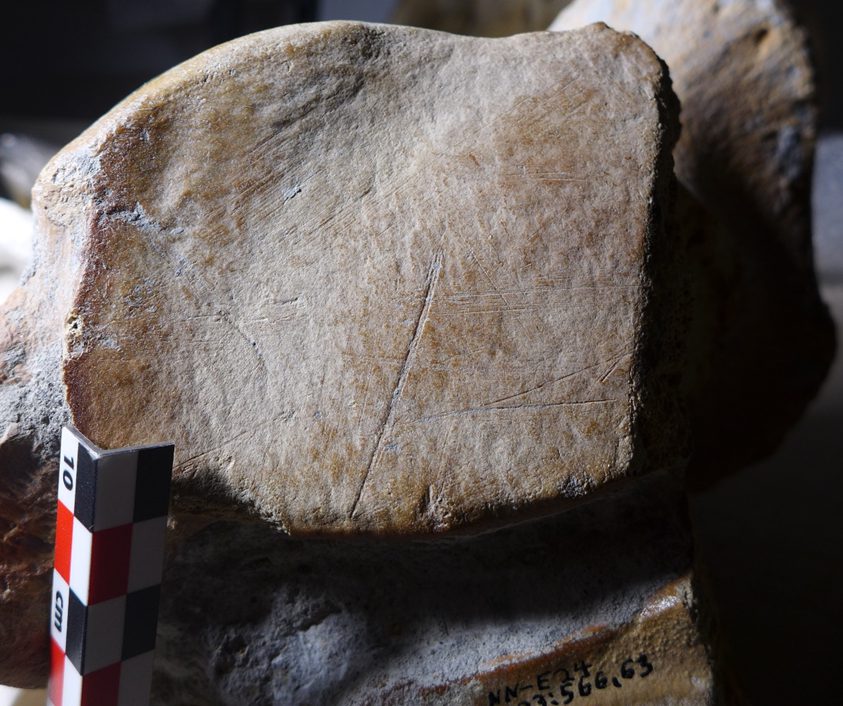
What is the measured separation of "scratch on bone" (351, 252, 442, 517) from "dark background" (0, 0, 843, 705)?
392 millimetres

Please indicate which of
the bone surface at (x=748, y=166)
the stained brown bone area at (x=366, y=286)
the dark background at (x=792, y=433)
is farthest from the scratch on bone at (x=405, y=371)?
the bone surface at (x=748, y=166)

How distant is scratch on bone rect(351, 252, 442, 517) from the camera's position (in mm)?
787

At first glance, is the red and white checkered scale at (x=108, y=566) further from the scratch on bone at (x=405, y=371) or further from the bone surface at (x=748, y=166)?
the bone surface at (x=748, y=166)

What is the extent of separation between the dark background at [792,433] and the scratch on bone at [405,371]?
39 centimetres

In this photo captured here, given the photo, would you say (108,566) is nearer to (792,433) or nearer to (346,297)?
(346,297)

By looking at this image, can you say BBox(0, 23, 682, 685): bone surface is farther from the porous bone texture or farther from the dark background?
the dark background

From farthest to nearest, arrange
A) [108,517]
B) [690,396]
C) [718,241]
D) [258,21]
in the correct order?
[258,21], [718,241], [690,396], [108,517]

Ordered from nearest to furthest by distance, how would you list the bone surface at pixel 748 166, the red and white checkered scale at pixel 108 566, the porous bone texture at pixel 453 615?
the red and white checkered scale at pixel 108 566, the porous bone texture at pixel 453 615, the bone surface at pixel 748 166

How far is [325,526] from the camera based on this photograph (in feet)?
2.58

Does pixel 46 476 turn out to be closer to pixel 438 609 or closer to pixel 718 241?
pixel 438 609

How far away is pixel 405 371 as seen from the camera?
0.80 metres

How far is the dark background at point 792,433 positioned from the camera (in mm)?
1328

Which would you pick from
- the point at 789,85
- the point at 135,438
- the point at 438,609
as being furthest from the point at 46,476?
the point at 789,85

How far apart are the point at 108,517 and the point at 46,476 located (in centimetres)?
18
